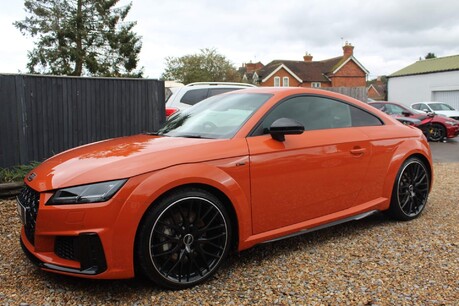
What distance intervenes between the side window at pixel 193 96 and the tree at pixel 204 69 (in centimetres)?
3183

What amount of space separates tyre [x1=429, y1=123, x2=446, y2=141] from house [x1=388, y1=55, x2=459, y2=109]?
18099 millimetres

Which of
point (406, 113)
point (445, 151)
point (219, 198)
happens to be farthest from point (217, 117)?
point (406, 113)

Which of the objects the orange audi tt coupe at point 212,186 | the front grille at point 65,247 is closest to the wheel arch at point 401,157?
the orange audi tt coupe at point 212,186

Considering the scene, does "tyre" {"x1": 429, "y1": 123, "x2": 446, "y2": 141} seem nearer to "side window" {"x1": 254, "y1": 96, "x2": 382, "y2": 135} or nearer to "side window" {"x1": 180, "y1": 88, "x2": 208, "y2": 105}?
"side window" {"x1": 180, "y1": 88, "x2": 208, "y2": 105}

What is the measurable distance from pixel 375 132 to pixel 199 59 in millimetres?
38090

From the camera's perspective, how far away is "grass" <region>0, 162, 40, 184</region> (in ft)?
18.1

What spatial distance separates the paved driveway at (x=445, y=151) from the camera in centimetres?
998

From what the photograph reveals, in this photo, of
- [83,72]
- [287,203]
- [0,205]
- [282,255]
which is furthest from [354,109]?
[83,72]

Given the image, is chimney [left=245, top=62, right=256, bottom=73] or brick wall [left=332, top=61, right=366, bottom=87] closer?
brick wall [left=332, top=61, right=366, bottom=87]

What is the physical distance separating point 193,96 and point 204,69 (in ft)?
110

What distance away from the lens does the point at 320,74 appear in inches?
1802

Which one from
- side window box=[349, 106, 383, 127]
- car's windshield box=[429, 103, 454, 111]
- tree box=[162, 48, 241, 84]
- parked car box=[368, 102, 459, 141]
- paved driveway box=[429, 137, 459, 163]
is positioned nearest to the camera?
side window box=[349, 106, 383, 127]

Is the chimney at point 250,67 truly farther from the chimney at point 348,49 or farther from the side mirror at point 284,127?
the side mirror at point 284,127

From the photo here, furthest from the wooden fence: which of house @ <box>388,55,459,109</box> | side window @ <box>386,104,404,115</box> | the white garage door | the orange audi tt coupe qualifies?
house @ <box>388,55,459,109</box>
